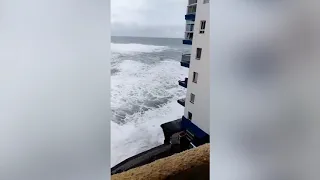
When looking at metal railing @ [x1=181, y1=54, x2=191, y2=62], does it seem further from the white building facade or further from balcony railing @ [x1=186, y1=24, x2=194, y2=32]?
Answer: balcony railing @ [x1=186, y1=24, x2=194, y2=32]

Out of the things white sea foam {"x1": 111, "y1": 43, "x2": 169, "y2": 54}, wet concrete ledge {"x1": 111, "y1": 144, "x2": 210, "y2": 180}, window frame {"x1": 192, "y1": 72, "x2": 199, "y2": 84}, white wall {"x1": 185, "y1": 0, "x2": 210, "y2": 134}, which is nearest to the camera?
wet concrete ledge {"x1": 111, "y1": 144, "x2": 210, "y2": 180}

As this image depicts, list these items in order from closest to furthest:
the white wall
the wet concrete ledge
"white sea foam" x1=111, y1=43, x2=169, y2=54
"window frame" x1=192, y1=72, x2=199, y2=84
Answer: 1. the wet concrete ledge
2. "white sea foam" x1=111, y1=43, x2=169, y2=54
3. the white wall
4. "window frame" x1=192, y1=72, x2=199, y2=84

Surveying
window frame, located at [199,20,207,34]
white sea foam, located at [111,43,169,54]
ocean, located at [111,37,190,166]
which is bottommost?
ocean, located at [111,37,190,166]

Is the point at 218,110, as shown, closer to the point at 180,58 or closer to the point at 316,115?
the point at 316,115

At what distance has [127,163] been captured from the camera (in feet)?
3.23

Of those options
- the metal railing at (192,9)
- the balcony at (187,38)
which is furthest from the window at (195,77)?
the metal railing at (192,9)

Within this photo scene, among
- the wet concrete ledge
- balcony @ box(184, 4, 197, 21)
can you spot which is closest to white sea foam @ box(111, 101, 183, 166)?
the wet concrete ledge

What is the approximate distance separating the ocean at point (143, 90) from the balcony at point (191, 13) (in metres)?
0.10

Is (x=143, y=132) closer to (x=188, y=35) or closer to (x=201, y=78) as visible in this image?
(x=201, y=78)

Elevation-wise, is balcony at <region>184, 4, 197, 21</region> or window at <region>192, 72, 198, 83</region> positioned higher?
balcony at <region>184, 4, 197, 21</region>

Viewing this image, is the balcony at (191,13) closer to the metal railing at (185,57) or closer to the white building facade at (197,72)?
the white building facade at (197,72)

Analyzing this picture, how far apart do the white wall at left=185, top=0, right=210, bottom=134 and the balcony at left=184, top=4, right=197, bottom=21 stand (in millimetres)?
26

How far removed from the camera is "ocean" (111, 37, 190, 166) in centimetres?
94

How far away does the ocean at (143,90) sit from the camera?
3.09ft
